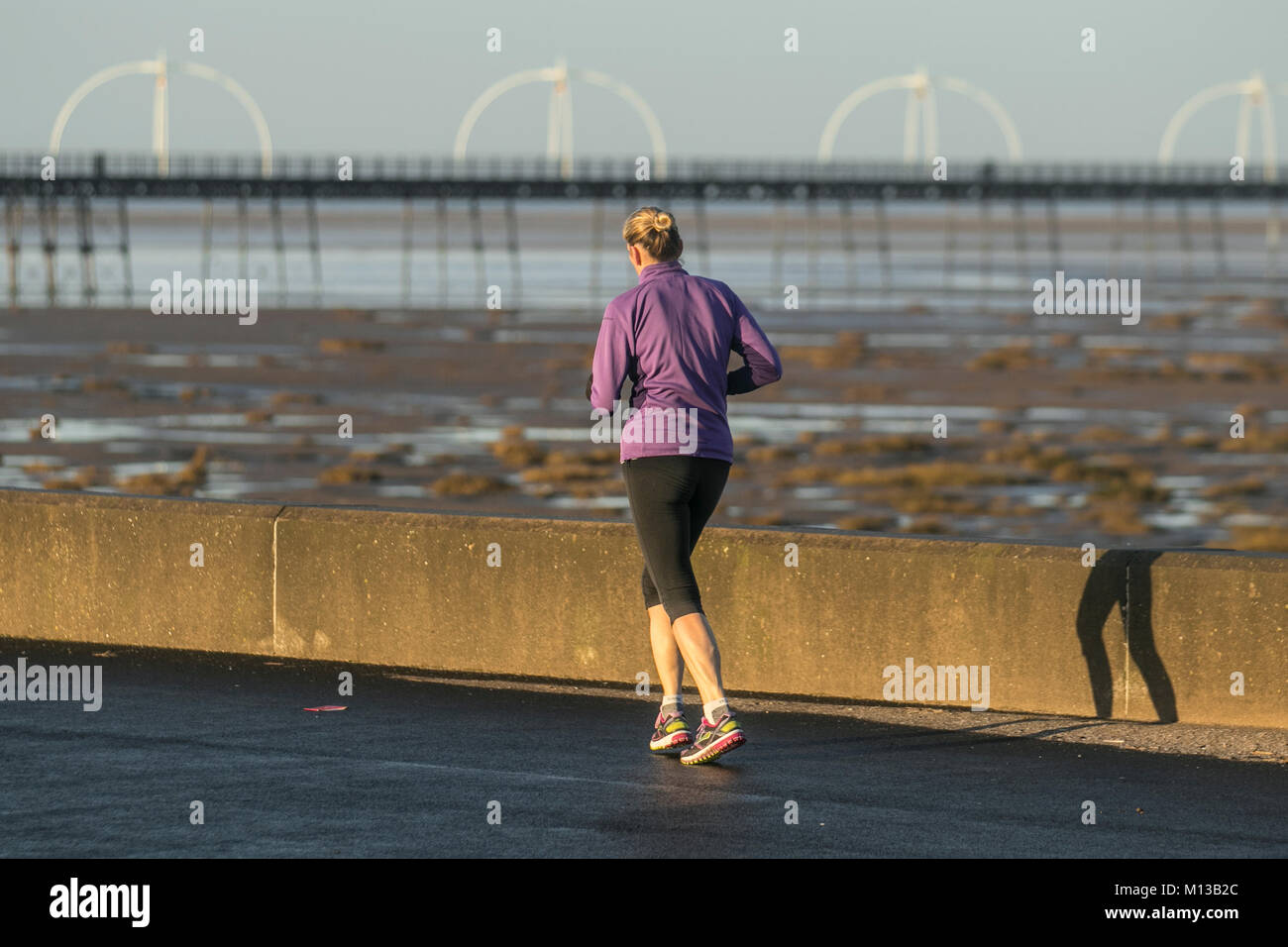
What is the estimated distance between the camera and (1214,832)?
6711 mm

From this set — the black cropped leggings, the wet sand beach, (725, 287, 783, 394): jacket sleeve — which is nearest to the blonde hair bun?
(725, 287, 783, 394): jacket sleeve

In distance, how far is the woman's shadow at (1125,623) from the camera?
8469mm

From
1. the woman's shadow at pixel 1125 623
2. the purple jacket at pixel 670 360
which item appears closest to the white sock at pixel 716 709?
the purple jacket at pixel 670 360

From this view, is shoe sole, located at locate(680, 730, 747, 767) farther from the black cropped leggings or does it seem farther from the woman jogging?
the black cropped leggings

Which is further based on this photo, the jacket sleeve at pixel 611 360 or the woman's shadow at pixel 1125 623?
the woman's shadow at pixel 1125 623

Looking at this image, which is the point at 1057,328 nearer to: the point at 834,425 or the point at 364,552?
the point at 834,425

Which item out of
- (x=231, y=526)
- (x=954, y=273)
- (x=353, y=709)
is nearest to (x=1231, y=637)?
(x=353, y=709)

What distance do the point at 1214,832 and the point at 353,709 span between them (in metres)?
3.58

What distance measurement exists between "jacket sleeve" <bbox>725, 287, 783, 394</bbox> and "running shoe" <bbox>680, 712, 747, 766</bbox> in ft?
3.89

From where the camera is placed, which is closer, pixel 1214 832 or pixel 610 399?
pixel 1214 832

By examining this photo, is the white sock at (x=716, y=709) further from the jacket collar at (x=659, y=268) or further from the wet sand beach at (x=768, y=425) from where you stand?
the wet sand beach at (x=768, y=425)

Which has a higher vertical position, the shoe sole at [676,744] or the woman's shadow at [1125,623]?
the woman's shadow at [1125,623]

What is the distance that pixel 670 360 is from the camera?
754 cm
